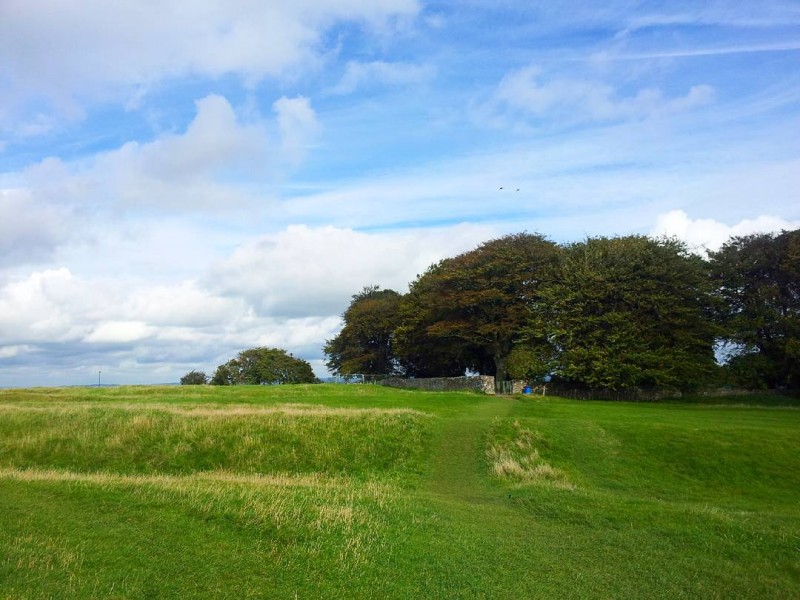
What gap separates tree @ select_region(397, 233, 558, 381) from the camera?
58.2 m

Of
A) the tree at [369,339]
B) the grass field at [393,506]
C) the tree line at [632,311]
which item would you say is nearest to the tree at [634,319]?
the tree line at [632,311]

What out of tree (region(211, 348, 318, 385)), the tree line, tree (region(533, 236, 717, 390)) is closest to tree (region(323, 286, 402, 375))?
tree (region(211, 348, 318, 385))

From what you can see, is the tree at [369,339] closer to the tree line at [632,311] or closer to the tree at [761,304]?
the tree line at [632,311]

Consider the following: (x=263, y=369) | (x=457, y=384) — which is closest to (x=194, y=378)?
(x=263, y=369)

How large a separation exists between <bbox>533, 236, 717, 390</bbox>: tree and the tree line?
94 mm

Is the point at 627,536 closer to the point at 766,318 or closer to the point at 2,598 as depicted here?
the point at 2,598

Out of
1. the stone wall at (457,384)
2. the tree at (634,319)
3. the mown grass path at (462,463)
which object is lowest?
the mown grass path at (462,463)

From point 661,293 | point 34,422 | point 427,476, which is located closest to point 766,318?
point 661,293

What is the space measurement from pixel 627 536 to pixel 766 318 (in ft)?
154

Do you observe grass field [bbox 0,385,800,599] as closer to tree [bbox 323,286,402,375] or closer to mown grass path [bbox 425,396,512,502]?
mown grass path [bbox 425,396,512,502]

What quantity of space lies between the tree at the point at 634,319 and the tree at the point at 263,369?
173 ft

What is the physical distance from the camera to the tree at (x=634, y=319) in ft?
161

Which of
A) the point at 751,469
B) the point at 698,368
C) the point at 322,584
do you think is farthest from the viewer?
the point at 698,368

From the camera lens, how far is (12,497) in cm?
1291
